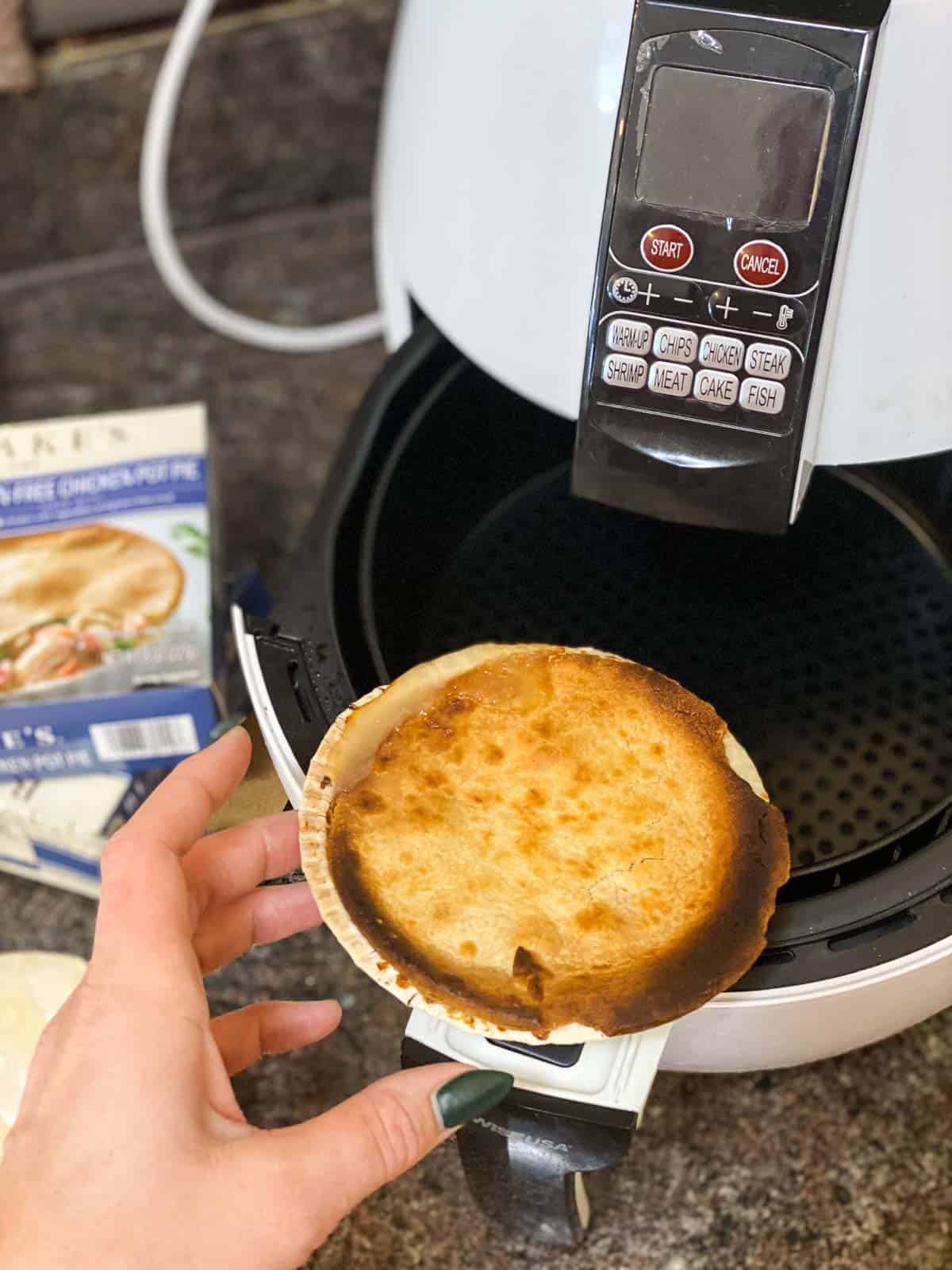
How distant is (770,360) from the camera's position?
49 cm

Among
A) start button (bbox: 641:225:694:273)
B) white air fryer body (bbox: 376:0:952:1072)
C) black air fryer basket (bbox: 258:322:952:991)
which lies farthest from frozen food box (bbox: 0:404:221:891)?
start button (bbox: 641:225:694:273)

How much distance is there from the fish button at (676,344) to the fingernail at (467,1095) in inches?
11.1

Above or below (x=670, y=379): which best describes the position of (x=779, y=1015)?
below

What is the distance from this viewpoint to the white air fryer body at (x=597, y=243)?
485mm

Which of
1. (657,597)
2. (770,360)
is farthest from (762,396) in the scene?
(657,597)

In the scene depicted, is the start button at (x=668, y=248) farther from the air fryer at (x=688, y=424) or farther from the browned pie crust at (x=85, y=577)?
the browned pie crust at (x=85, y=577)

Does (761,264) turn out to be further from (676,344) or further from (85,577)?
(85,577)

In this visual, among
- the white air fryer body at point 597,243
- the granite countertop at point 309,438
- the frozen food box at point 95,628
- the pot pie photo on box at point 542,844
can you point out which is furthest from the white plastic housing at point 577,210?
the granite countertop at point 309,438

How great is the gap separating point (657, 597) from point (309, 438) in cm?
37

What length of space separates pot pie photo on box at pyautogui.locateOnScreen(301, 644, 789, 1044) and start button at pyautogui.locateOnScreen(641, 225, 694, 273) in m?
0.17

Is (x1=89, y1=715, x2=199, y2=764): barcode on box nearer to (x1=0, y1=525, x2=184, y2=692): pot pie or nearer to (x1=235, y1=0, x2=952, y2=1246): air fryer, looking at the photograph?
(x1=0, y1=525, x2=184, y2=692): pot pie

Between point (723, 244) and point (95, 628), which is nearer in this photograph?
point (723, 244)

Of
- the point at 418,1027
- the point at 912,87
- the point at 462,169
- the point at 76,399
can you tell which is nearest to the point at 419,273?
the point at 462,169

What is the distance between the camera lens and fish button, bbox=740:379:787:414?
50cm
